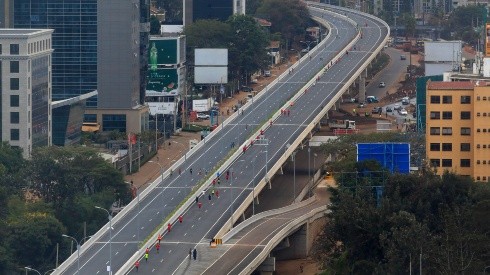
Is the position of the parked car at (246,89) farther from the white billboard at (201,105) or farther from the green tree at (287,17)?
the green tree at (287,17)

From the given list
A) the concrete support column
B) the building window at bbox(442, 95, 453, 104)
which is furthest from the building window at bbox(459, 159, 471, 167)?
the concrete support column

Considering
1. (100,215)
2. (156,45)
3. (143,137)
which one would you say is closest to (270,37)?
(156,45)

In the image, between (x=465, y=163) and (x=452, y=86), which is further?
(x=452, y=86)

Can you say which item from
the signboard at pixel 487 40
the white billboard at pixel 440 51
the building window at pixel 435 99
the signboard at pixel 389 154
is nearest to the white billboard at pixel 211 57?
the white billboard at pixel 440 51

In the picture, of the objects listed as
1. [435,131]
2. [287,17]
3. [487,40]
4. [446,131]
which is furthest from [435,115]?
[287,17]

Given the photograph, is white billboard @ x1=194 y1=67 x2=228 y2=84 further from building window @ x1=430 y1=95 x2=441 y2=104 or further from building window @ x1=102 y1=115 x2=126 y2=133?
building window @ x1=430 y1=95 x2=441 y2=104

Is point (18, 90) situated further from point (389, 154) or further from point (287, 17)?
point (287, 17)

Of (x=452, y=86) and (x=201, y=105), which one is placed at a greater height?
(x=452, y=86)
